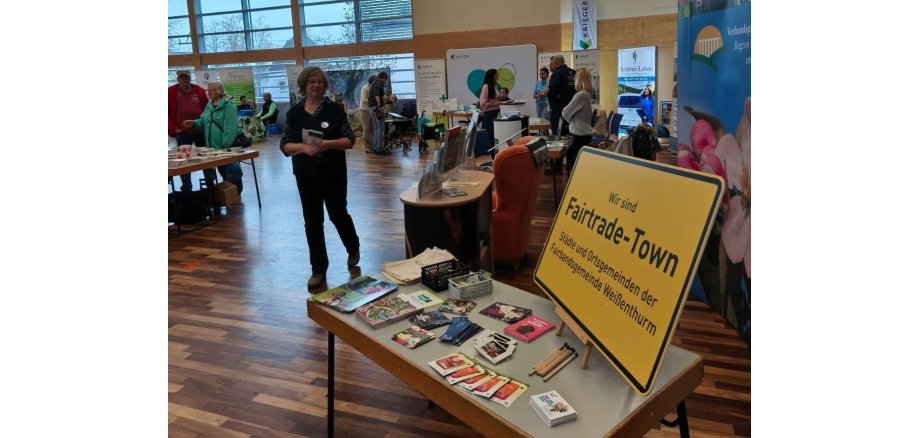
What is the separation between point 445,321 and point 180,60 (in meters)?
20.8

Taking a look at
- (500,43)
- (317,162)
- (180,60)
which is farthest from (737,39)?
(180,60)

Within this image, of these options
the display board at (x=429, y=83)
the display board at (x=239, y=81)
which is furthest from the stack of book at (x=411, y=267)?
the display board at (x=239, y=81)

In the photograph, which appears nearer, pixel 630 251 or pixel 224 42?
pixel 630 251

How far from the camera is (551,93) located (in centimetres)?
917

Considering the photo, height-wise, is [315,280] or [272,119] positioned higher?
[272,119]

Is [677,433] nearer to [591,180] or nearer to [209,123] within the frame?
[591,180]

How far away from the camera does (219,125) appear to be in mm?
7367

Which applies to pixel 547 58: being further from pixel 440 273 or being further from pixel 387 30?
pixel 440 273

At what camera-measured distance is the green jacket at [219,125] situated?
7.36m

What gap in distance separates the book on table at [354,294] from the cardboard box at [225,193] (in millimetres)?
5591

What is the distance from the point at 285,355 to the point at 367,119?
9588mm

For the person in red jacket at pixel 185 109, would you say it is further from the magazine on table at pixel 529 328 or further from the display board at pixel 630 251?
the display board at pixel 630 251

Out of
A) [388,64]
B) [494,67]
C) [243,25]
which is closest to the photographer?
[494,67]

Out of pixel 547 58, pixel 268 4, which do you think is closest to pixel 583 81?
pixel 547 58
